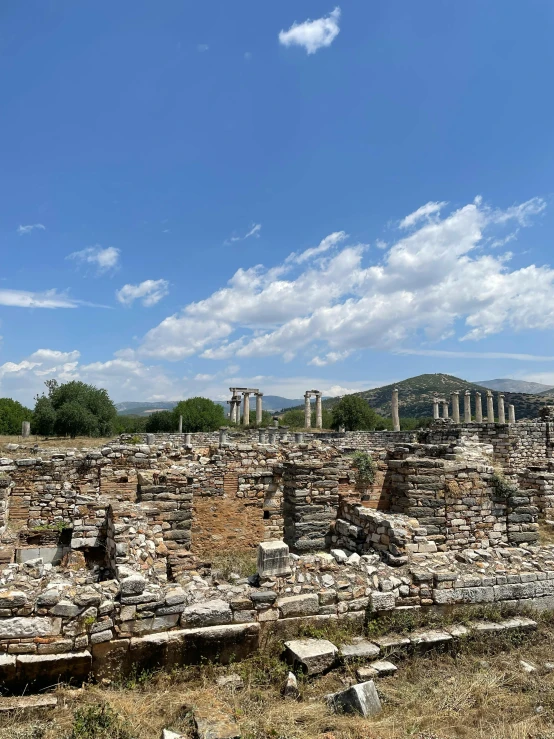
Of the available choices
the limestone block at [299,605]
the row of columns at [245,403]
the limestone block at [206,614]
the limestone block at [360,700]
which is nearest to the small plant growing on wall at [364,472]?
the limestone block at [299,605]

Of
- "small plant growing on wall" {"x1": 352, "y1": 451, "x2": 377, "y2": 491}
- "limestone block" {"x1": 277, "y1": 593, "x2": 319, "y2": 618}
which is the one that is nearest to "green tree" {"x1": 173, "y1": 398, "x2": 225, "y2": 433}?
"small plant growing on wall" {"x1": 352, "y1": 451, "x2": 377, "y2": 491}

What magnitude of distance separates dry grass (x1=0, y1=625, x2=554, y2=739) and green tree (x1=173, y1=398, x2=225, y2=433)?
62319 millimetres

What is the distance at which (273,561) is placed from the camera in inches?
237

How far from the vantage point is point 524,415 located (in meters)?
76.5

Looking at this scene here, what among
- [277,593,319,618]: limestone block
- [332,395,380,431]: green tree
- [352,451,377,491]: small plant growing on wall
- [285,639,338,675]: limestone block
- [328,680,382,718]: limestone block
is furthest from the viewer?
[332,395,380,431]: green tree

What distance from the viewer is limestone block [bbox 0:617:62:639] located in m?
4.63

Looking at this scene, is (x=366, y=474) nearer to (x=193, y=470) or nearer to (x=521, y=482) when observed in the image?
(x=193, y=470)

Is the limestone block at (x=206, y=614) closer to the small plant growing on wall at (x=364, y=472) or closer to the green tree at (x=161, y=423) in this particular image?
the small plant growing on wall at (x=364, y=472)

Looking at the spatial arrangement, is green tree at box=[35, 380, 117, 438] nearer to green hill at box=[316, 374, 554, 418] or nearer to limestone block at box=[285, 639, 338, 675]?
limestone block at box=[285, 639, 338, 675]

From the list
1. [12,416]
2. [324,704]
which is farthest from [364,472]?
[12,416]

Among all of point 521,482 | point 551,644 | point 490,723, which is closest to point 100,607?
point 490,723

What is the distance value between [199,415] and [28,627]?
65.1 m

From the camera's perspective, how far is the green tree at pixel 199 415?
2657 inches

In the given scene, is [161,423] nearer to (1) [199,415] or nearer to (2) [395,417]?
(1) [199,415]
